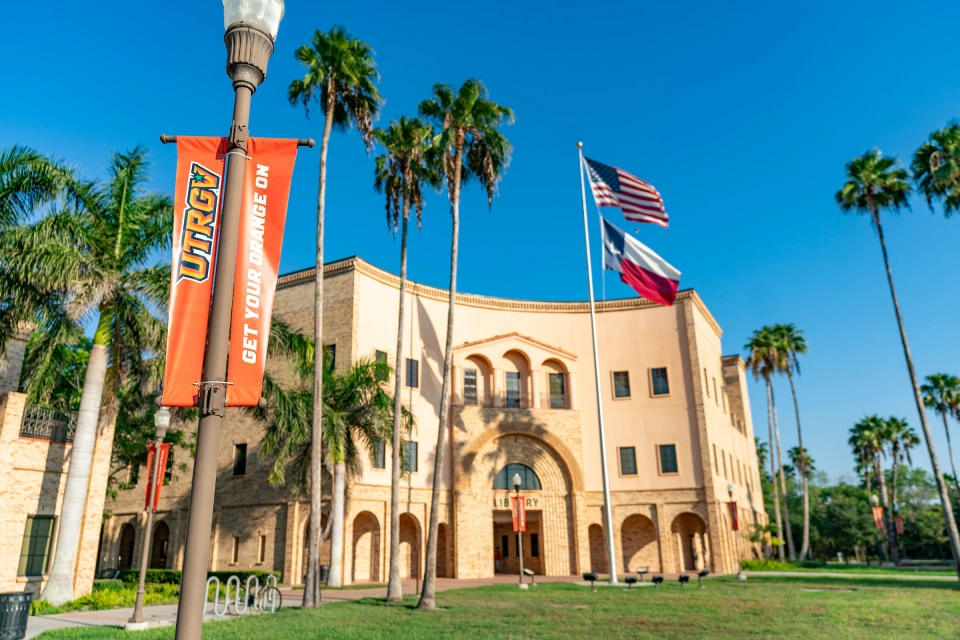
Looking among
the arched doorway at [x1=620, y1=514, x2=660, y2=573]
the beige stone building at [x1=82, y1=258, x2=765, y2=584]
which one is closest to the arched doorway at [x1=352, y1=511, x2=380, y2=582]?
the beige stone building at [x1=82, y1=258, x2=765, y2=584]

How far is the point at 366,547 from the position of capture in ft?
106

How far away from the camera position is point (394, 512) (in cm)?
2283

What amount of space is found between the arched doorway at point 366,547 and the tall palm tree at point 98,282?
1425 centimetres

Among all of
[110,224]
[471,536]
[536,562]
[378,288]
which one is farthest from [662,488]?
[110,224]

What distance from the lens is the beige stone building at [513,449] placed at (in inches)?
1297

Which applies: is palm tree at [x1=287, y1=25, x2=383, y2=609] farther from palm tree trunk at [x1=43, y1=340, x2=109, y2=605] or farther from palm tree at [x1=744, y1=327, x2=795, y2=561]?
palm tree at [x1=744, y1=327, x2=795, y2=561]

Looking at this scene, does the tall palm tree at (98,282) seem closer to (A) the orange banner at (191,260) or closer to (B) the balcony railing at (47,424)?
(B) the balcony railing at (47,424)

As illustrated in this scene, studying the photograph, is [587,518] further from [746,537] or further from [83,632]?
[83,632]

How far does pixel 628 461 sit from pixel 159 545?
26151mm

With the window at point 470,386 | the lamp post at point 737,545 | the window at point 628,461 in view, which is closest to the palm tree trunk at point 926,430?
the lamp post at point 737,545

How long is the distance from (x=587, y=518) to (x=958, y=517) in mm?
54546

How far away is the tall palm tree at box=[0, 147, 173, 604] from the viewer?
17484 mm

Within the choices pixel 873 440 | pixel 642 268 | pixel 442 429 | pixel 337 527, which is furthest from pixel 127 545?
pixel 873 440

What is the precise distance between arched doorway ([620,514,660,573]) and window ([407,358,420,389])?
46.1 ft
